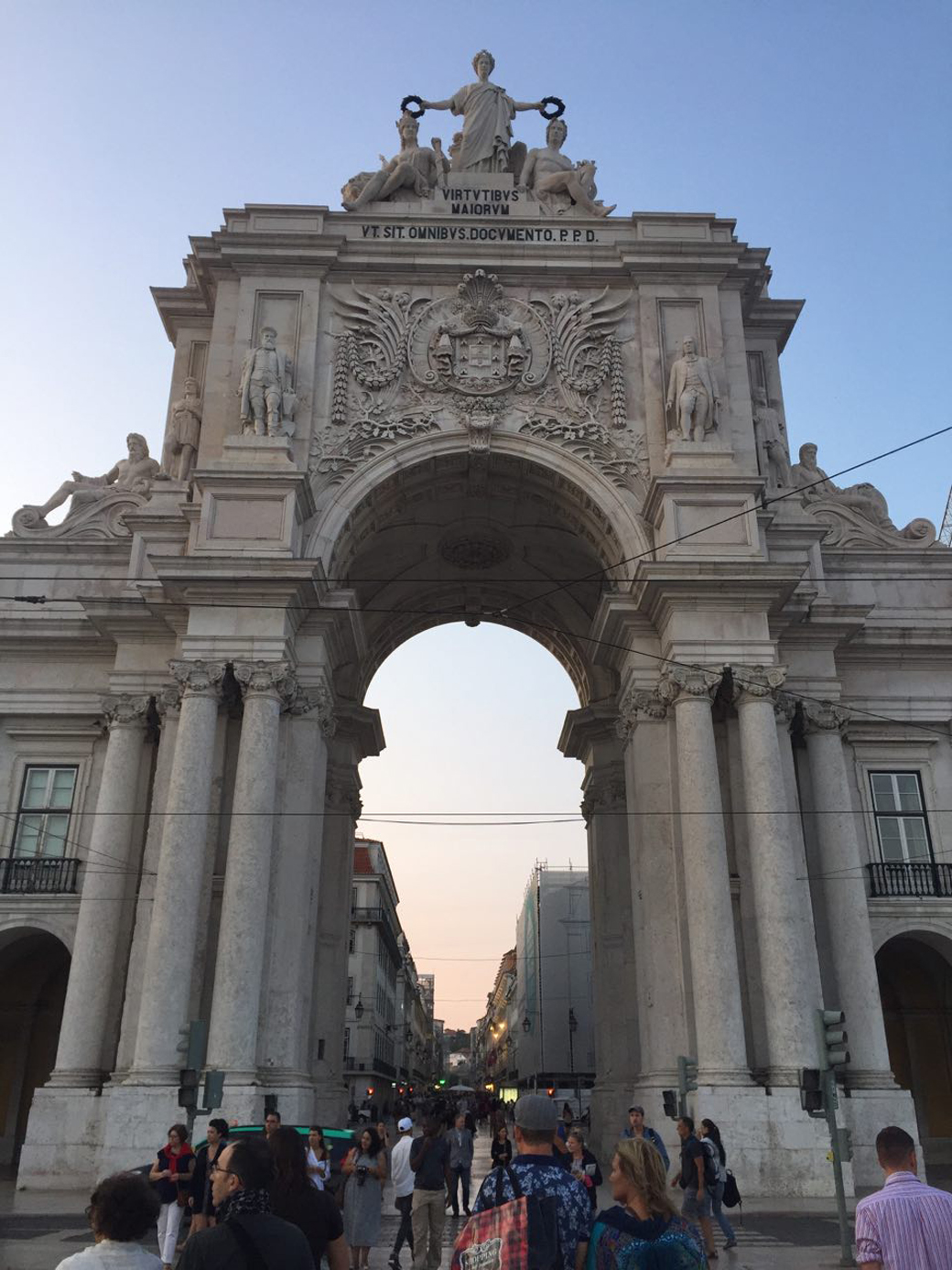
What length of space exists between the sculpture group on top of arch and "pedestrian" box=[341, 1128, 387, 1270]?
81.7ft

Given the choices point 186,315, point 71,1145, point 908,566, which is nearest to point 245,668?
point 71,1145

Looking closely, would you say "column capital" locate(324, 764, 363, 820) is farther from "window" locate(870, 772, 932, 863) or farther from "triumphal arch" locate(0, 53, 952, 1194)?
"window" locate(870, 772, 932, 863)

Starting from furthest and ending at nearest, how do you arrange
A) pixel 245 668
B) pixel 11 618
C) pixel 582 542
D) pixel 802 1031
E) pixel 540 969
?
pixel 540 969, pixel 582 542, pixel 11 618, pixel 245 668, pixel 802 1031

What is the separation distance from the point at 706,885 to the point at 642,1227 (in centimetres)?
1760

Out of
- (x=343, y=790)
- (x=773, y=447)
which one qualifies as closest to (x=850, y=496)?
(x=773, y=447)

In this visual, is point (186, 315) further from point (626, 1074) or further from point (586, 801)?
point (626, 1074)

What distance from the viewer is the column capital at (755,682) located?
23531 mm

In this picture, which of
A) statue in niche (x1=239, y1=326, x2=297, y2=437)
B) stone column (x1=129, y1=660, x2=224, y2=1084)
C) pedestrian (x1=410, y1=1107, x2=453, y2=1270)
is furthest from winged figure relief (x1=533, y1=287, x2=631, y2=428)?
pedestrian (x1=410, y1=1107, x2=453, y2=1270)

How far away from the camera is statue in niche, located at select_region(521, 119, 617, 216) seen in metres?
30.4

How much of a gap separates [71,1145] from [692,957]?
41.4ft

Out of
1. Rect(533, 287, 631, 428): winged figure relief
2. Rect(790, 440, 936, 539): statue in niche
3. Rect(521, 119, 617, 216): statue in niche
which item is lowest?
Rect(790, 440, 936, 539): statue in niche

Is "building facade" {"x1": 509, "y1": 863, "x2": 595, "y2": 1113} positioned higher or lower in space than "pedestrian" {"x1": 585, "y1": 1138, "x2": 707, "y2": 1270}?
higher

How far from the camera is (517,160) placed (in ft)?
105

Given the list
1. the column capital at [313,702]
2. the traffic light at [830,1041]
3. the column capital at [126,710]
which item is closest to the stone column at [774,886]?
the traffic light at [830,1041]
